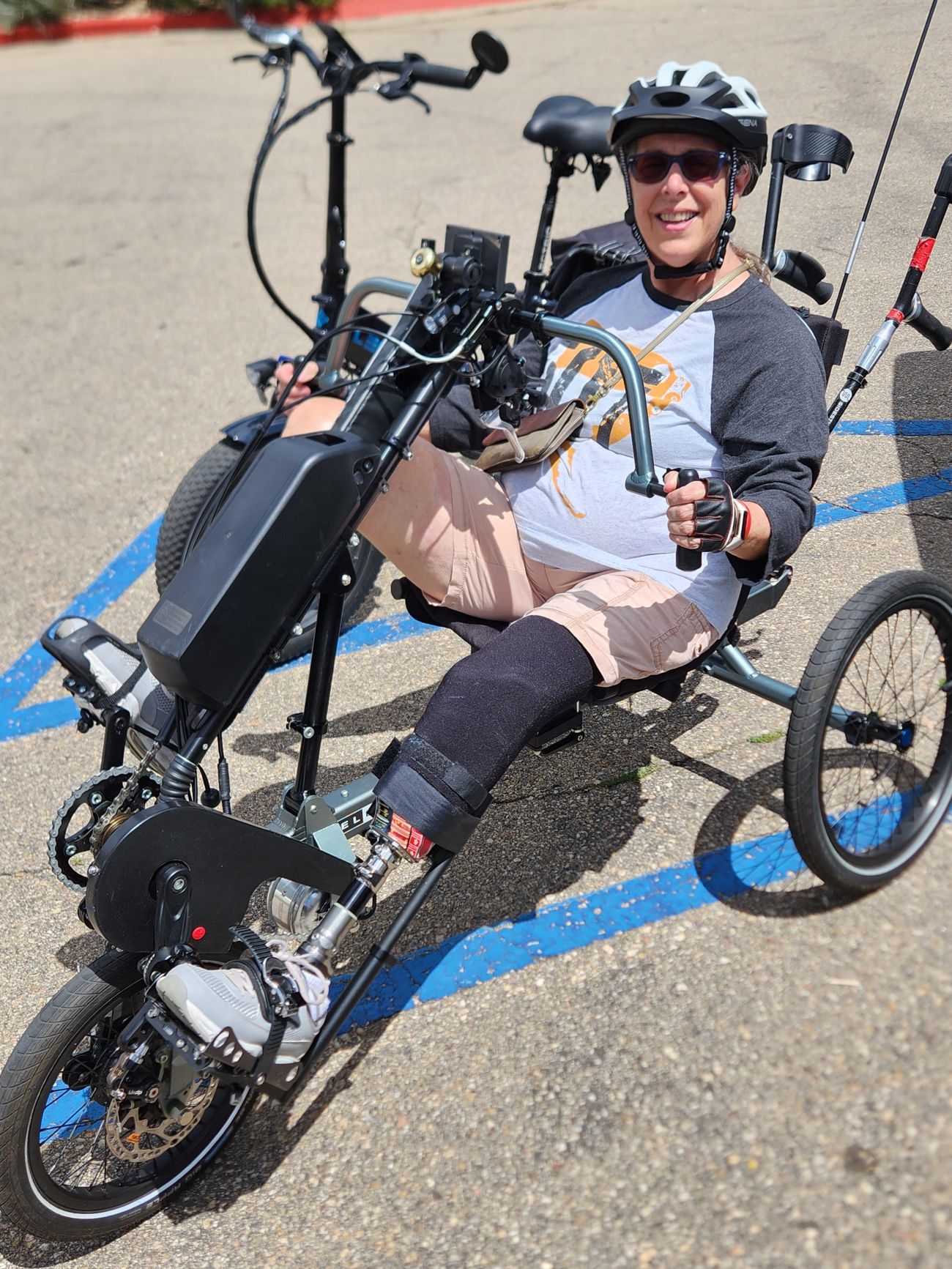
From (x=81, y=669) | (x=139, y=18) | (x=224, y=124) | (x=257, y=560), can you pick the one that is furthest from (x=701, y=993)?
(x=139, y=18)

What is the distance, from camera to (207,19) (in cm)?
1195

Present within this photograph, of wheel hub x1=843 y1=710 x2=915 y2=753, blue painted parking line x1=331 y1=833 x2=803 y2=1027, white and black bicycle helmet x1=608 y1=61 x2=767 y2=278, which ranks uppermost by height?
white and black bicycle helmet x1=608 y1=61 x2=767 y2=278

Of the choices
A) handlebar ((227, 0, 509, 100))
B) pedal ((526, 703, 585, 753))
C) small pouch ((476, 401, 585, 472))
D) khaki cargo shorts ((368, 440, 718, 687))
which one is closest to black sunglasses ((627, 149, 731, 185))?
small pouch ((476, 401, 585, 472))

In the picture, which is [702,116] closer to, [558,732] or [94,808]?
[558,732]

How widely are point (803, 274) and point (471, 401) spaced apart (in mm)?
909

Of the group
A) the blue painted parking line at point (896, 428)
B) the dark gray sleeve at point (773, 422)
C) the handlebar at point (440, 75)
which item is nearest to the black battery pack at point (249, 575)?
the dark gray sleeve at point (773, 422)

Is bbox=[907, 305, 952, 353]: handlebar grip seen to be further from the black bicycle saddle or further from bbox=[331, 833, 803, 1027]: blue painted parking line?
bbox=[331, 833, 803, 1027]: blue painted parking line

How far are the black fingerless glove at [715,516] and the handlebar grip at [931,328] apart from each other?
126cm

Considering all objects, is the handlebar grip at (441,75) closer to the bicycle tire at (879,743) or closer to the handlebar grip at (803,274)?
the handlebar grip at (803,274)

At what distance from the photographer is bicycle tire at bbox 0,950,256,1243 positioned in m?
1.91

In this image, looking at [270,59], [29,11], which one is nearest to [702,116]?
[270,59]

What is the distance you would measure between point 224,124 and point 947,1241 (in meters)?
9.33

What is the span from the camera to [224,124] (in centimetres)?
912

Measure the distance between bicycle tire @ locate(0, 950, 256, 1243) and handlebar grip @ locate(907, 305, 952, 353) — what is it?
2434 mm
